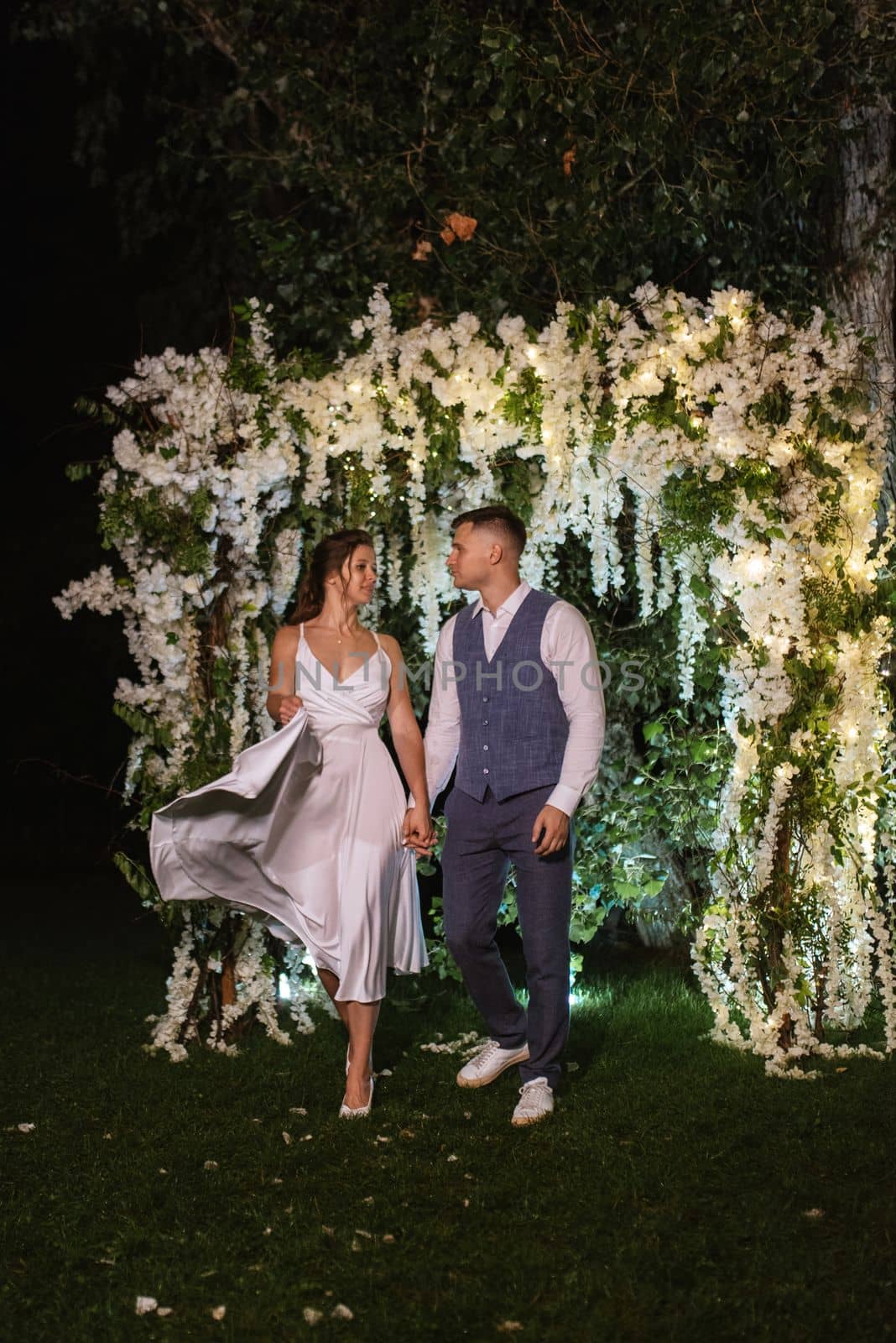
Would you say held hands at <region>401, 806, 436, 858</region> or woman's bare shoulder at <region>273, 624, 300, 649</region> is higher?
woman's bare shoulder at <region>273, 624, 300, 649</region>

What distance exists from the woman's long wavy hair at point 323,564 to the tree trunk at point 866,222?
3446mm

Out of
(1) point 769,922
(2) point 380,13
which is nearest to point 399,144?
(2) point 380,13

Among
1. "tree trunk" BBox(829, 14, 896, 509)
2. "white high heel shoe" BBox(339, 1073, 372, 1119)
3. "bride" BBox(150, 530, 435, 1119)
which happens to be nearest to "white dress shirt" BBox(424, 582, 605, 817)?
"bride" BBox(150, 530, 435, 1119)

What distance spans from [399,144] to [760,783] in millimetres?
4819

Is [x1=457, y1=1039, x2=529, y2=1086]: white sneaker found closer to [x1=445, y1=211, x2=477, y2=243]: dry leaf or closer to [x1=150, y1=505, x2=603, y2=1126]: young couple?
[x1=150, y1=505, x2=603, y2=1126]: young couple

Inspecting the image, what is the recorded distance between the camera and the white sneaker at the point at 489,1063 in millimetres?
4547

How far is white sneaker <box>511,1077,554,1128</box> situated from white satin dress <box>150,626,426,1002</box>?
1.87 ft

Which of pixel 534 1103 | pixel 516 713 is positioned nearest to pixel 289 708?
pixel 516 713

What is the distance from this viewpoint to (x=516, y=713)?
4199 mm

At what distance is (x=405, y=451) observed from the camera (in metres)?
5.24

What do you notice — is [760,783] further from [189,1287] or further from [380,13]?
[380,13]

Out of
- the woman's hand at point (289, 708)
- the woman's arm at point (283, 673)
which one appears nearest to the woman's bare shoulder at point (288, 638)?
the woman's arm at point (283, 673)

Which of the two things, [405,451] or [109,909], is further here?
[109,909]

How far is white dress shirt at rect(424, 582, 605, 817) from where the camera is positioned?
13.3 ft
